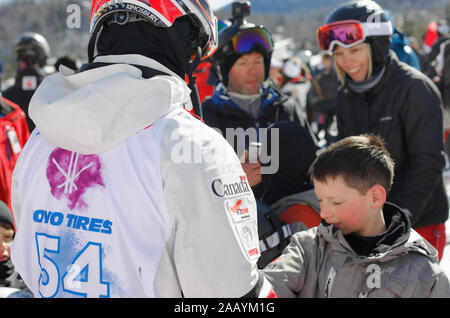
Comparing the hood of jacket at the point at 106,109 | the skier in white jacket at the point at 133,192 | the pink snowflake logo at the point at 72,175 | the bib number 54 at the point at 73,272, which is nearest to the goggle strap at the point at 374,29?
the skier in white jacket at the point at 133,192

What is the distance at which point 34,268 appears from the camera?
5.58ft

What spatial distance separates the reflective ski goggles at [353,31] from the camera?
10.8 feet

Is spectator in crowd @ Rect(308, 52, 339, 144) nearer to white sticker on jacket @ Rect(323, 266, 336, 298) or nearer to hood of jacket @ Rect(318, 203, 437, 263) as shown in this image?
hood of jacket @ Rect(318, 203, 437, 263)

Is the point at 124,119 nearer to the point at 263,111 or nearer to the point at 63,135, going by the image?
the point at 63,135

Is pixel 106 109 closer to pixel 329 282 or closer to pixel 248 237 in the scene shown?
pixel 248 237

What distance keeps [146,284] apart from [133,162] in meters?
0.32

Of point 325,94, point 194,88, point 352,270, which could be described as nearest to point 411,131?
point 352,270

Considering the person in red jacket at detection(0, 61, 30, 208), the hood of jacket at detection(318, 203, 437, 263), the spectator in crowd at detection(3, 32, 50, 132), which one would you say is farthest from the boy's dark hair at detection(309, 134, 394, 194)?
the spectator in crowd at detection(3, 32, 50, 132)

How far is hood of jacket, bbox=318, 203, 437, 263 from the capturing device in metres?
2.08

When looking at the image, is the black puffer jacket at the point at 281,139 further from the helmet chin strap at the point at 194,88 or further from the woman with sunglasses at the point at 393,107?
the helmet chin strap at the point at 194,88

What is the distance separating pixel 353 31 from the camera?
130 inches

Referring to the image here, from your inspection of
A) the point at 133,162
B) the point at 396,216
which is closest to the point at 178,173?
the point at 133,162

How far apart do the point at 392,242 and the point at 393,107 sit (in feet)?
3.73
